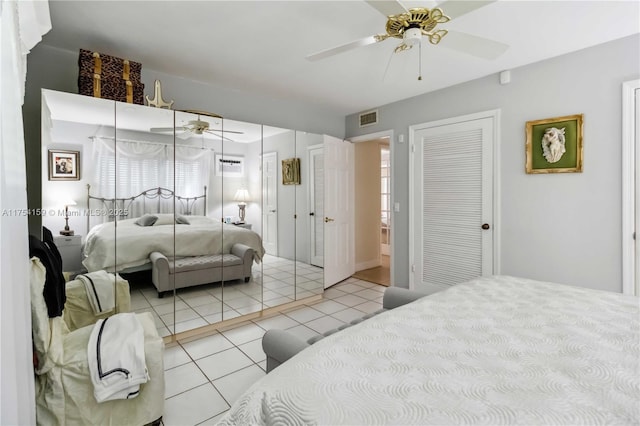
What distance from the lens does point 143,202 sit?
261 cm

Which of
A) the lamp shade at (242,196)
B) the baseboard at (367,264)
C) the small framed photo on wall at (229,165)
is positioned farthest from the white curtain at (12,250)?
the baseboard at (367,264)

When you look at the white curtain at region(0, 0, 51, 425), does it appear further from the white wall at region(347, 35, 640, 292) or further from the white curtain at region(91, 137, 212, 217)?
the white wall at region(347, 35, 640, 292)

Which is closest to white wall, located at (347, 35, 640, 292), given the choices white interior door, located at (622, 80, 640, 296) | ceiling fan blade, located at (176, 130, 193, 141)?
white interior door, located at (622, 80, 640, 296)

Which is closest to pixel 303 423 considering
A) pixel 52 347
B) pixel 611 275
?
pixel 52 347

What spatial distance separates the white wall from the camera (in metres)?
2.59

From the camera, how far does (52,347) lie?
1.50 meters

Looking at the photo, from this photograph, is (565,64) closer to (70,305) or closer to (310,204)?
(310,204)

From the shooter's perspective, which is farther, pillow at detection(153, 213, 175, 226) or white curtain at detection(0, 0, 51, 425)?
pillow at detection(153, 213, 175, 226)

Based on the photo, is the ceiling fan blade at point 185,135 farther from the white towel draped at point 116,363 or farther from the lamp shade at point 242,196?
the white towel draped at point 116,363

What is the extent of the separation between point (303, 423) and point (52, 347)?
56.5 inches

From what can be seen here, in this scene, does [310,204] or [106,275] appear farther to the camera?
[310,204]

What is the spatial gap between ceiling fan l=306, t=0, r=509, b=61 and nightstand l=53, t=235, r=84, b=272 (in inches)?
86.5

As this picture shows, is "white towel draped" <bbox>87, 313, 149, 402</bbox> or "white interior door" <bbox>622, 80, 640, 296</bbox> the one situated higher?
"white interior door" <bbox>622, 80, 640, 296</bbox>

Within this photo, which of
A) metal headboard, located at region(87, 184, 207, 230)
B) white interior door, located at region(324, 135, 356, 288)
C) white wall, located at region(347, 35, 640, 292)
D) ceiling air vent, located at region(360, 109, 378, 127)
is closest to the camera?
metal headboard, located at region(87, 184, 207, 230)
